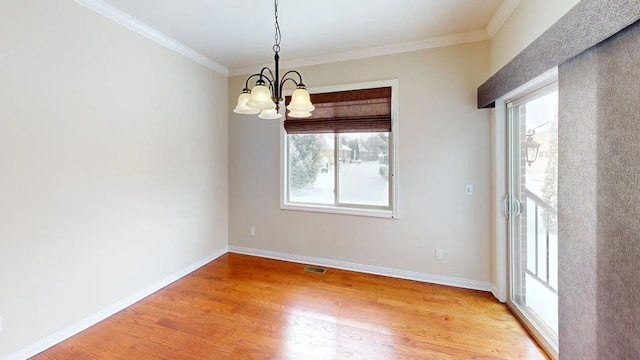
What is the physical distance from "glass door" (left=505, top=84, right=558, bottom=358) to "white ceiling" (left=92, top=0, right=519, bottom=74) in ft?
3.18

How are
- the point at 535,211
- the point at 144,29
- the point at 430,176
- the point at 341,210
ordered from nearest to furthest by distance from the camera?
the point at 535,211 < the point at 144,29 < the point at 430,176 < the point at 341,210

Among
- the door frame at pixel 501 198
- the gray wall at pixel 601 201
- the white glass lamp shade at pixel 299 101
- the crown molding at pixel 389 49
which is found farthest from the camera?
the crown molding at pixel 389 49

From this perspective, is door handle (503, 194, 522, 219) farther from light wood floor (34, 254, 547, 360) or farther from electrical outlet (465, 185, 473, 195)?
light wood floor (34, 254, 547, 360)

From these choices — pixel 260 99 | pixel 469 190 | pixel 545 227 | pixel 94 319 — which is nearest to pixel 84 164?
pixel 94 319

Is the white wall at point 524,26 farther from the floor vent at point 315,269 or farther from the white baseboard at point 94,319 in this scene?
the white baseboard at point 94,319

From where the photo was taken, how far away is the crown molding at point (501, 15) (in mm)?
2282

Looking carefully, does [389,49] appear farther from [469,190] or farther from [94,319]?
[94,319]

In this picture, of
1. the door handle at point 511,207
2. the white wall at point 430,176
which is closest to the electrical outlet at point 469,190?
the white wall at point 430,176

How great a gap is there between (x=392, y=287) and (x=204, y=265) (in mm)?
2460

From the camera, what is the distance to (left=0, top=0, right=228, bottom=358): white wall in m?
1.88

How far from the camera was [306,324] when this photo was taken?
234 cm

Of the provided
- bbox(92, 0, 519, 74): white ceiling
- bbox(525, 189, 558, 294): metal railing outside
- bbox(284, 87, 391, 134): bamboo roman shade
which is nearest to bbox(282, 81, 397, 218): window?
bbox(284, 87, 391, 134): bamboo roman shade

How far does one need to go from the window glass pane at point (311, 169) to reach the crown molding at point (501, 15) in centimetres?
203

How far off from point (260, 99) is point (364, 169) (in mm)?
2022
